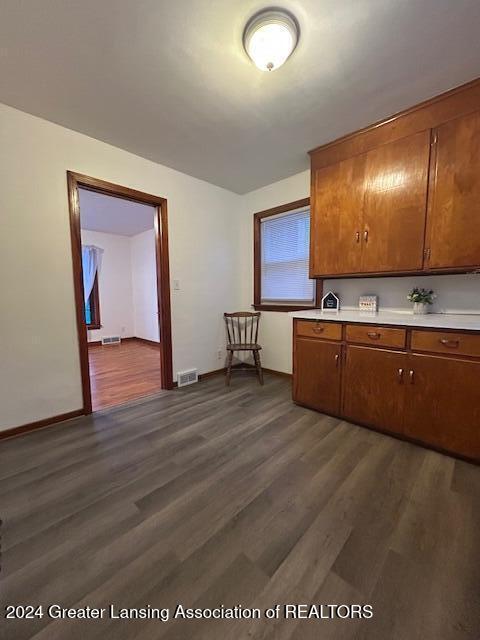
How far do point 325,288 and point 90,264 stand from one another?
4.78 meters

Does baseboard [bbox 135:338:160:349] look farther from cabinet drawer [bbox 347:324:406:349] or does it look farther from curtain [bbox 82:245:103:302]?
cabinet drawer [bbox 347:324:406:349]

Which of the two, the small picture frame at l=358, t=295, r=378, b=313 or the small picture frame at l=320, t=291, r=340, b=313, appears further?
the small picture frame at l=320, t=291, r=340, b=313

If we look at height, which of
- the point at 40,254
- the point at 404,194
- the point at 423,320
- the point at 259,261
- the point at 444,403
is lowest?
the point at 444,403

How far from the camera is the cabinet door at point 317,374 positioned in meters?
2.20

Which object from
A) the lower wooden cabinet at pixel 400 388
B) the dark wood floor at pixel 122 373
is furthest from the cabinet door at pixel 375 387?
the dark wood floor at pixel 122 373

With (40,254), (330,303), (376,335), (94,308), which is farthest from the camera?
(94,308)

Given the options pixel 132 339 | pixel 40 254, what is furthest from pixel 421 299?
pixel 132 339

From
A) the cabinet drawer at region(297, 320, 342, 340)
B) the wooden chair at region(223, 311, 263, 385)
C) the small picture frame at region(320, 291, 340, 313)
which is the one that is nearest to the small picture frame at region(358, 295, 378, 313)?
the small picture frame at region(320, 291, 340, 313)

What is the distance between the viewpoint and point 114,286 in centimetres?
579

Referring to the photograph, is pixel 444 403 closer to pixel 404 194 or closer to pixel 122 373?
pixel 404 194

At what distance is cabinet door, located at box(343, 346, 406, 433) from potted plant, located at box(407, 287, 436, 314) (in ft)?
1.75

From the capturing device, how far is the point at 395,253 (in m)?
2.06

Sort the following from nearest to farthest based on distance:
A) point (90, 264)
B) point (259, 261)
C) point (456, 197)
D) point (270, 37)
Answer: point (270, 37) → point (456, 197) → point (259, 261) → point (90, 264)

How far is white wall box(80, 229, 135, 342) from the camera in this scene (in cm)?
557
